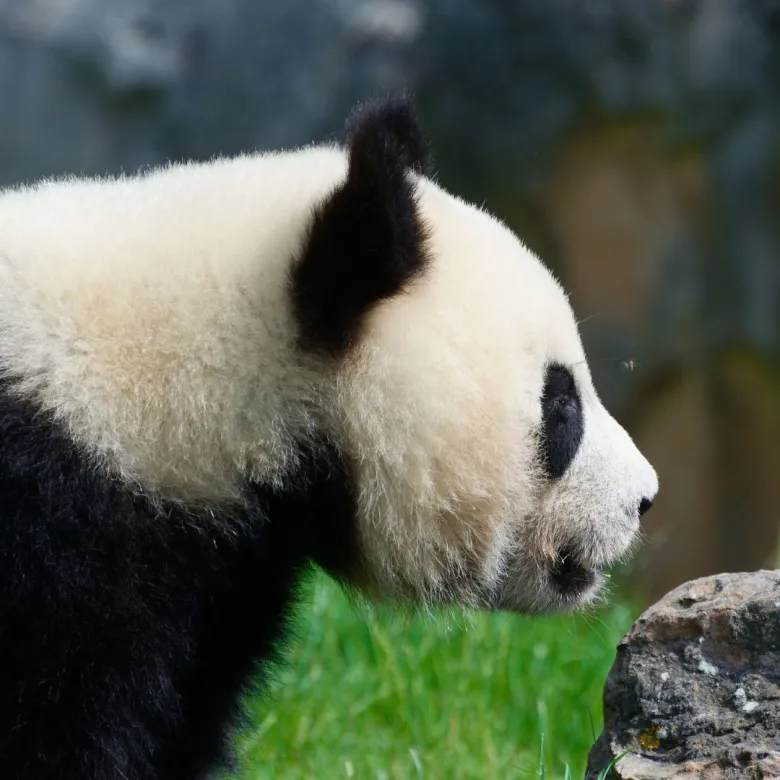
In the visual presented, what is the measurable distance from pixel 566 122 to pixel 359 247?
15.0 ft

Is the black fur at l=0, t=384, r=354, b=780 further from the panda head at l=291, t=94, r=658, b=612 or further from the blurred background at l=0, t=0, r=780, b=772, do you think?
the blurred background at l=0, t=0, r=780, b=772

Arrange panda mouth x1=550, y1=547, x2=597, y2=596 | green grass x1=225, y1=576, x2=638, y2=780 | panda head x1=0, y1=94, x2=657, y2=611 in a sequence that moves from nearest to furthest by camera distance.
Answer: panda head x1=0, y1=94, x2=657, y2=611 < panda mouth x1=550, y1=547, x2=597, y2=596 < green grass x1=225, y1=576, x2=638, y2=780

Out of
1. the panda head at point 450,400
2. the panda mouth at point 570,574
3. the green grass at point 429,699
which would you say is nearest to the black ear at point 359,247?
the panda head at point 450,400

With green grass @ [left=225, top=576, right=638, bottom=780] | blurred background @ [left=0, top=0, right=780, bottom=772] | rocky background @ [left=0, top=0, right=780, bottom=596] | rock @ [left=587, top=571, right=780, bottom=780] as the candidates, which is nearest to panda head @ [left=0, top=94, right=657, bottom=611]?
rock @ [left=587, top=571, right=780, bottom=780]

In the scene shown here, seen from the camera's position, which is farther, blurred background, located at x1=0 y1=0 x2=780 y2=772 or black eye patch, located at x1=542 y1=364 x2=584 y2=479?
blurred background, located at x1=0 y1=0 x2=780 y2=772

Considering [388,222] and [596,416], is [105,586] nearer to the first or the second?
[388,222]

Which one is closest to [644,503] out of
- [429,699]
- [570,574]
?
[570,574]

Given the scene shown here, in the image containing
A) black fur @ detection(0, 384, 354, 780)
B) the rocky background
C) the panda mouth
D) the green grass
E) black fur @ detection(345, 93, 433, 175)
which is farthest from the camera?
the rocky background

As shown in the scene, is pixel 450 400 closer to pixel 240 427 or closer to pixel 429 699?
pixel 240 427

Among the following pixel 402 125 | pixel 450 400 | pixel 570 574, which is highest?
pixel 402 125

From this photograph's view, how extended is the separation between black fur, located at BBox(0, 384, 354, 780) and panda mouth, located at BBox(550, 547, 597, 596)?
0.67m

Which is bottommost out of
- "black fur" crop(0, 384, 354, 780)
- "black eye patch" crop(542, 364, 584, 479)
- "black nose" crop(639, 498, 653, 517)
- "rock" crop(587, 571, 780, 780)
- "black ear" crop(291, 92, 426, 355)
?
"rock" crop(587, 571, 780, 780)

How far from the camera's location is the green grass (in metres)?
3.85

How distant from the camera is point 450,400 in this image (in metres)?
2.39
